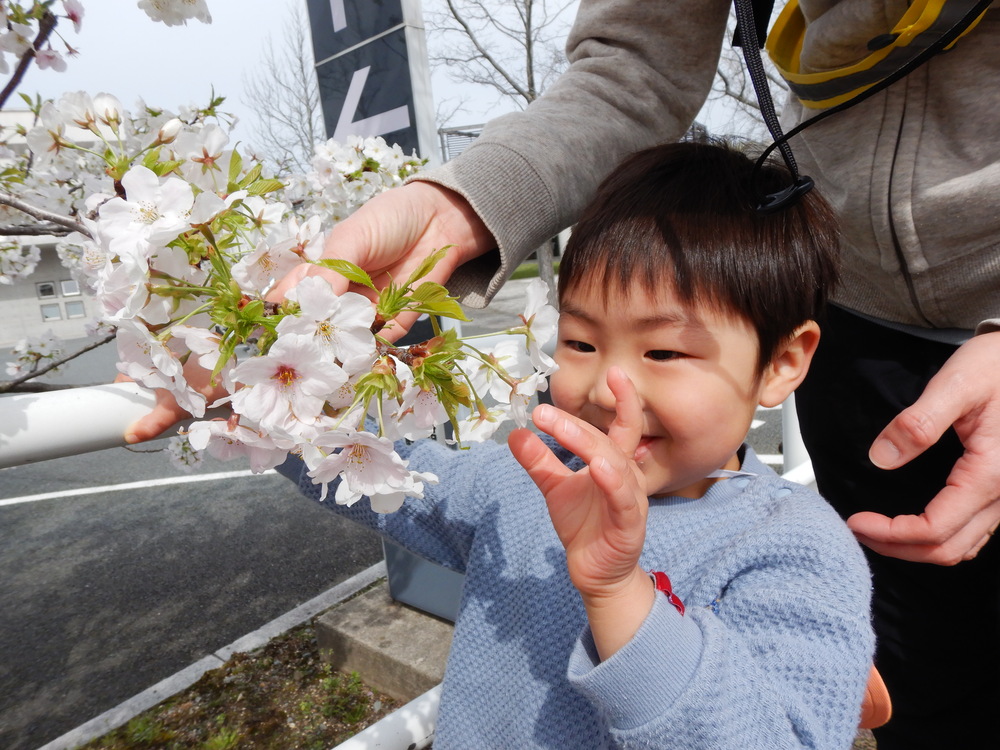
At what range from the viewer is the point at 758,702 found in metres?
0.84

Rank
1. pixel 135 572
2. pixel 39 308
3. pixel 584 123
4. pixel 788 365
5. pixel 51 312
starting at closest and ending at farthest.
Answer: pixel 788 365
pixel 584 123
pixel 135 572
pixel 39 308
pixel 51 312

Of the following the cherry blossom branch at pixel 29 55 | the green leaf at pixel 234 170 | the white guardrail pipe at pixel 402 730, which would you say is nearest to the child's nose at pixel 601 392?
the green leaf at pixel 234 170

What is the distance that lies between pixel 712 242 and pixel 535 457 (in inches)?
19.1

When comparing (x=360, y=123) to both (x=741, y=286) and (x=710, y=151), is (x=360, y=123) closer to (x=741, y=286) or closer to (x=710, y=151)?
(x=710, y=151)

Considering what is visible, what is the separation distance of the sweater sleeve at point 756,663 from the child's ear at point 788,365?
0.76 ft

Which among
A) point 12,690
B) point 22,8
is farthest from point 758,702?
point 12,690

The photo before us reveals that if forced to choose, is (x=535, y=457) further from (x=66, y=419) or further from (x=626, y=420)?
(x=66, y=419)

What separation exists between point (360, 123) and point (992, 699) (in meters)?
2.79

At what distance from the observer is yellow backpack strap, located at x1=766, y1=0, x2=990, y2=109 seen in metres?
0.94

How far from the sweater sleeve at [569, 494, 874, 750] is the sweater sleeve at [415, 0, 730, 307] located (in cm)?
68

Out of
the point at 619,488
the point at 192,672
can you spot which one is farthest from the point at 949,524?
the point at 192,672

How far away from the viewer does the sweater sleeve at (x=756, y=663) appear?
2.64 feet

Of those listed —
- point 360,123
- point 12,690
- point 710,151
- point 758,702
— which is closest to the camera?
point 758,702

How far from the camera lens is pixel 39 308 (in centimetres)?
2389
